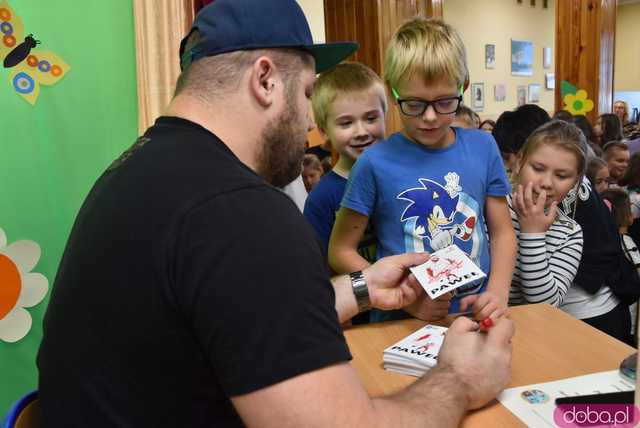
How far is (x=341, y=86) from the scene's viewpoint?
6.95ft

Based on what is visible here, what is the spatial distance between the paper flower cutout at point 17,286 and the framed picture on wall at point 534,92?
10.2 metres

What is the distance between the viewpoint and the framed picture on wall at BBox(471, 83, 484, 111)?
31.8 feet

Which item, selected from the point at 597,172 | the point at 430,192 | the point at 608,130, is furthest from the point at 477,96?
the point at 430,192

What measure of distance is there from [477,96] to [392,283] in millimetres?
8987

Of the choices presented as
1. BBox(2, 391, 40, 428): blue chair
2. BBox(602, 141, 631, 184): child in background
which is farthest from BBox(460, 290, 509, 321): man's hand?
BBox(602, 141, 631, 184): child in background

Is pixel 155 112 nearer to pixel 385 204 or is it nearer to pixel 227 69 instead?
pixel 385 204

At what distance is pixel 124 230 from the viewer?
803 mm

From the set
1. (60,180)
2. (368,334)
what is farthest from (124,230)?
(60,180)

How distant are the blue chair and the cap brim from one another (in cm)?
90

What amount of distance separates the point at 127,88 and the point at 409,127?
1852mm

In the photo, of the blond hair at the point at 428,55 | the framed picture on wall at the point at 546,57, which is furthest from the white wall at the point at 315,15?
the framed picture on wall at the point at 546,57

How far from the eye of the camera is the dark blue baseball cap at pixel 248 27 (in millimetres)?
1005

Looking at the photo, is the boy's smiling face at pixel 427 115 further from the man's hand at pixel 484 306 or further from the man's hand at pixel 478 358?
the man's hand at pixel 478 358

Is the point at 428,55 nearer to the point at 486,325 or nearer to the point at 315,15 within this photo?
the point at 486,325
